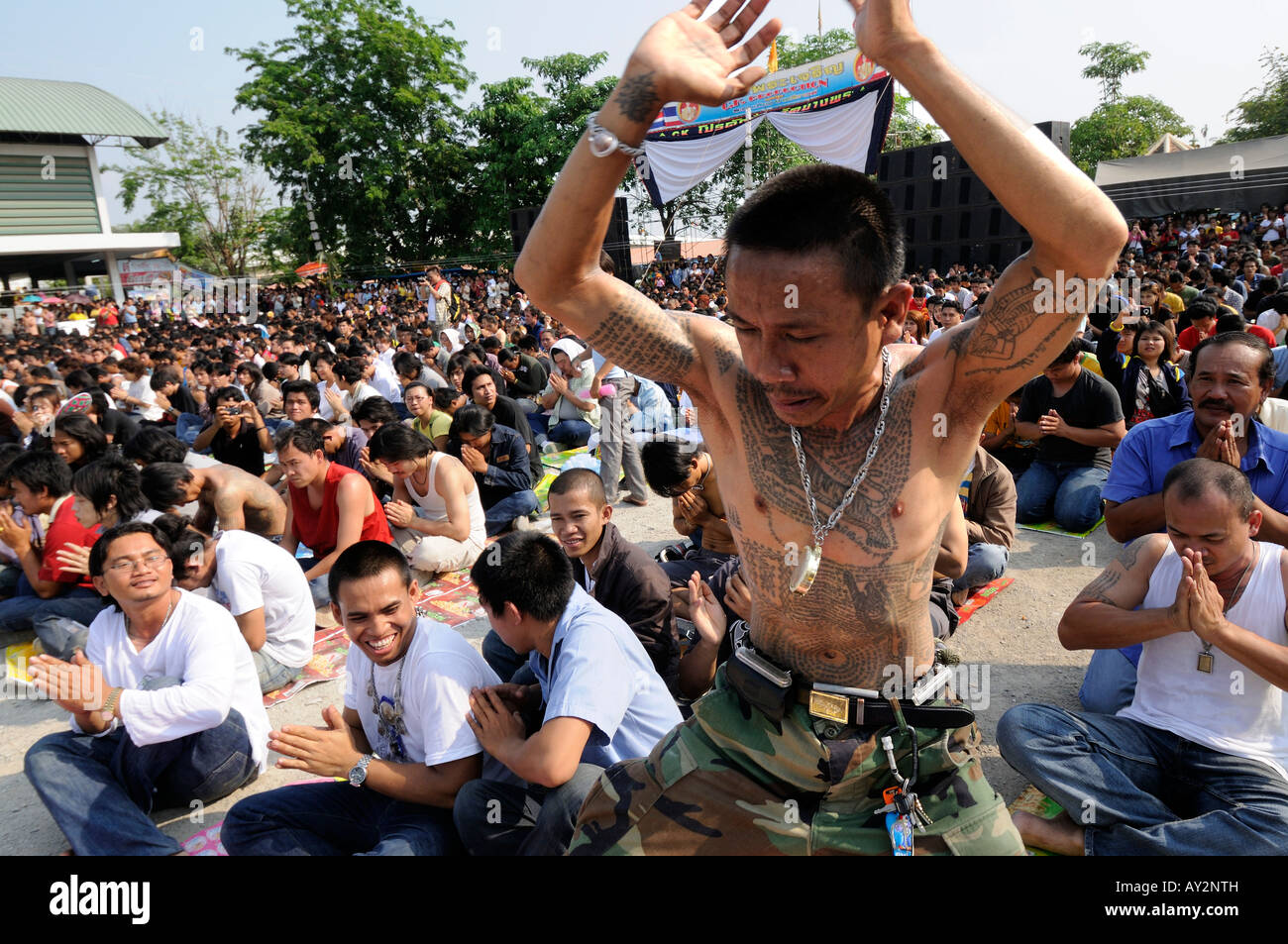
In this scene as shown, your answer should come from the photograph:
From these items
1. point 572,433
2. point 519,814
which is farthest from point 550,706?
point 572,433

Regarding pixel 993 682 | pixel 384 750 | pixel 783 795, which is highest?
pixel 783 795

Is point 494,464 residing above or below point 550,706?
above

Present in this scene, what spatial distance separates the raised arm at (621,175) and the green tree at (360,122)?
29.0m

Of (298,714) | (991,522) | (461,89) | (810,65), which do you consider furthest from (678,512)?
(461,89)

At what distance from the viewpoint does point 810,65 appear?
16.7 meters

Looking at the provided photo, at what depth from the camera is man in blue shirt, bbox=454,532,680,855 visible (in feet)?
7.87

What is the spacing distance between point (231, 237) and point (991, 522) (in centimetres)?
3412

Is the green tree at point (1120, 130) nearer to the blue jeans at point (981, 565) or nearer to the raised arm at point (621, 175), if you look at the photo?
the blue jeans at point (981, 565)

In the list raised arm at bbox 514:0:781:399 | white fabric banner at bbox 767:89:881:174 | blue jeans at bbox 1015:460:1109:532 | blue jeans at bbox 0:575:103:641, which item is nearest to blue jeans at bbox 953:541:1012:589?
blue jeans at bbox 1015:460:1109:532

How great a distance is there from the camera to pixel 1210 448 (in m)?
3.72

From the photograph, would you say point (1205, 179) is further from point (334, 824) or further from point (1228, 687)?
point (334, 824)

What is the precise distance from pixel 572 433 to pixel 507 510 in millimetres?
2322

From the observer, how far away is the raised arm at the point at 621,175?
141 cm

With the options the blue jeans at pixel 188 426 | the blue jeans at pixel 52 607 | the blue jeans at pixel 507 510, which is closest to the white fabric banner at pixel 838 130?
the blue jeans at pixel 507 510
